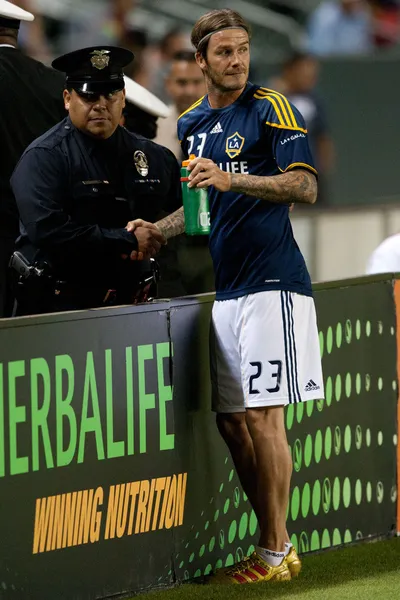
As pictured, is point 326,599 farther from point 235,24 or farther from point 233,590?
point 235,24

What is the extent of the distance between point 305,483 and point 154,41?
5703mm

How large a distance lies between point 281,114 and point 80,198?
2.58 ft

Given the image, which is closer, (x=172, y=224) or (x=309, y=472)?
(x=172, y=224)

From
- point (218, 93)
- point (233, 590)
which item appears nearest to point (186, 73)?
point (218, 93)

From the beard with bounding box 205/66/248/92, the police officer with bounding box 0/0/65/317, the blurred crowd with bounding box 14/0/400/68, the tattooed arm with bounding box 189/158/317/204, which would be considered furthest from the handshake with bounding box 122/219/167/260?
the blurred crowd with bounding box 14/0/400/68

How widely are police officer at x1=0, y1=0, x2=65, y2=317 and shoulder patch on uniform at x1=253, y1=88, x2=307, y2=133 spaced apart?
1291 mm

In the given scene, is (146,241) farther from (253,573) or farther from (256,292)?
(253,573)

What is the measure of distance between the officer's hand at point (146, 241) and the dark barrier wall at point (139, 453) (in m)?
0.24

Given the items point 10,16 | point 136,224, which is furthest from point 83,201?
point 10,16

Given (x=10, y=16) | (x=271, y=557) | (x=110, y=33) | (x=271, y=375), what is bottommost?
(x=271, y=557)

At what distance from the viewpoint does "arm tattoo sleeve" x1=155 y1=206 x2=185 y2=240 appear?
4.63m

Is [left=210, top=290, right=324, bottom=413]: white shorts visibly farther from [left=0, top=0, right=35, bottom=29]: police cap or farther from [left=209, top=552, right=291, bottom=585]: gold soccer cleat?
[left=0, top=0, right=35, bottom=29]: police cap

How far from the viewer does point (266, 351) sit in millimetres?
4336

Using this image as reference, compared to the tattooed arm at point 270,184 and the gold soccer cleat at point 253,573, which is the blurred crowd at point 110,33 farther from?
the gold soccer cleat at point 253,573
